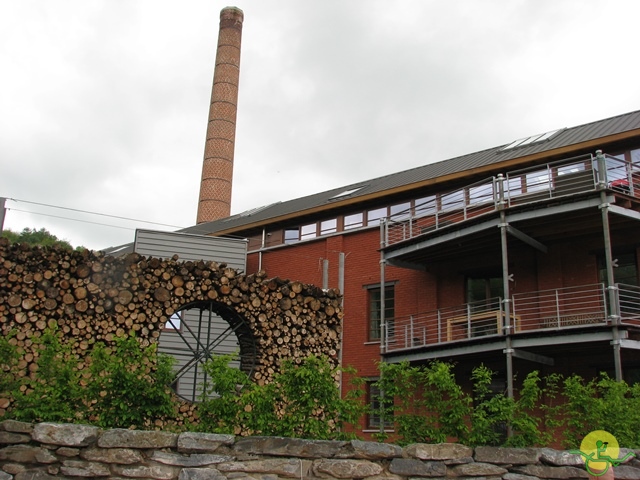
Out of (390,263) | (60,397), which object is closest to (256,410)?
(60,397)

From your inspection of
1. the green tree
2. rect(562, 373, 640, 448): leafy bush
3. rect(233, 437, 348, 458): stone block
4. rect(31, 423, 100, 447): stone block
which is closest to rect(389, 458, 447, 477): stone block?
rect(233, 437, 348, 458): stone block

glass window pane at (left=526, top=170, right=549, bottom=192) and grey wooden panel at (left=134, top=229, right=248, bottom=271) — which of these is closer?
glass window pane at (left=526, top=170, right=549, bottom=192)

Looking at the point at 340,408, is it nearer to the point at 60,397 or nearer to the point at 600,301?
the point at 60,397

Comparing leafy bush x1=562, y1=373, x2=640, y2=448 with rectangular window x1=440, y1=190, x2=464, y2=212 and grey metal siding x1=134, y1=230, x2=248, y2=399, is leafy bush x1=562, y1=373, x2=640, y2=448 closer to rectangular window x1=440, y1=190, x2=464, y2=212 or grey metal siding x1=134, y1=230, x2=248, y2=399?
rectangular window x1=440, y1=190, x2=464, y2=212

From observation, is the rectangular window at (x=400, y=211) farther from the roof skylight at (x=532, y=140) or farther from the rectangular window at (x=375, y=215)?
the roof skylight at (x=532, y=140)

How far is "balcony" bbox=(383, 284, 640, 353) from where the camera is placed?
15.3 meters

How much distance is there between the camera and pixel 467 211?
18297 mm

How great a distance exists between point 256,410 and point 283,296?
5145 mm

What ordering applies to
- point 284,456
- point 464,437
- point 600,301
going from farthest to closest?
point 600,301 → point 464,437 → point 284,456

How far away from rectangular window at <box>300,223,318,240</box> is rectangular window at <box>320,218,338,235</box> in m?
0.35

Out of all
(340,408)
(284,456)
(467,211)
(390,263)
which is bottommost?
(284,456)

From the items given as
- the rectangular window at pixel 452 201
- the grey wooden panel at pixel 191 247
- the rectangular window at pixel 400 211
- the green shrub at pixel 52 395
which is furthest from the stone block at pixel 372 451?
the grey wooden panel at pixel 191 247

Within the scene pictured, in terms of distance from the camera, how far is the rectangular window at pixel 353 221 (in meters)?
21.6

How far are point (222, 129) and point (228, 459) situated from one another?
34.9 m
